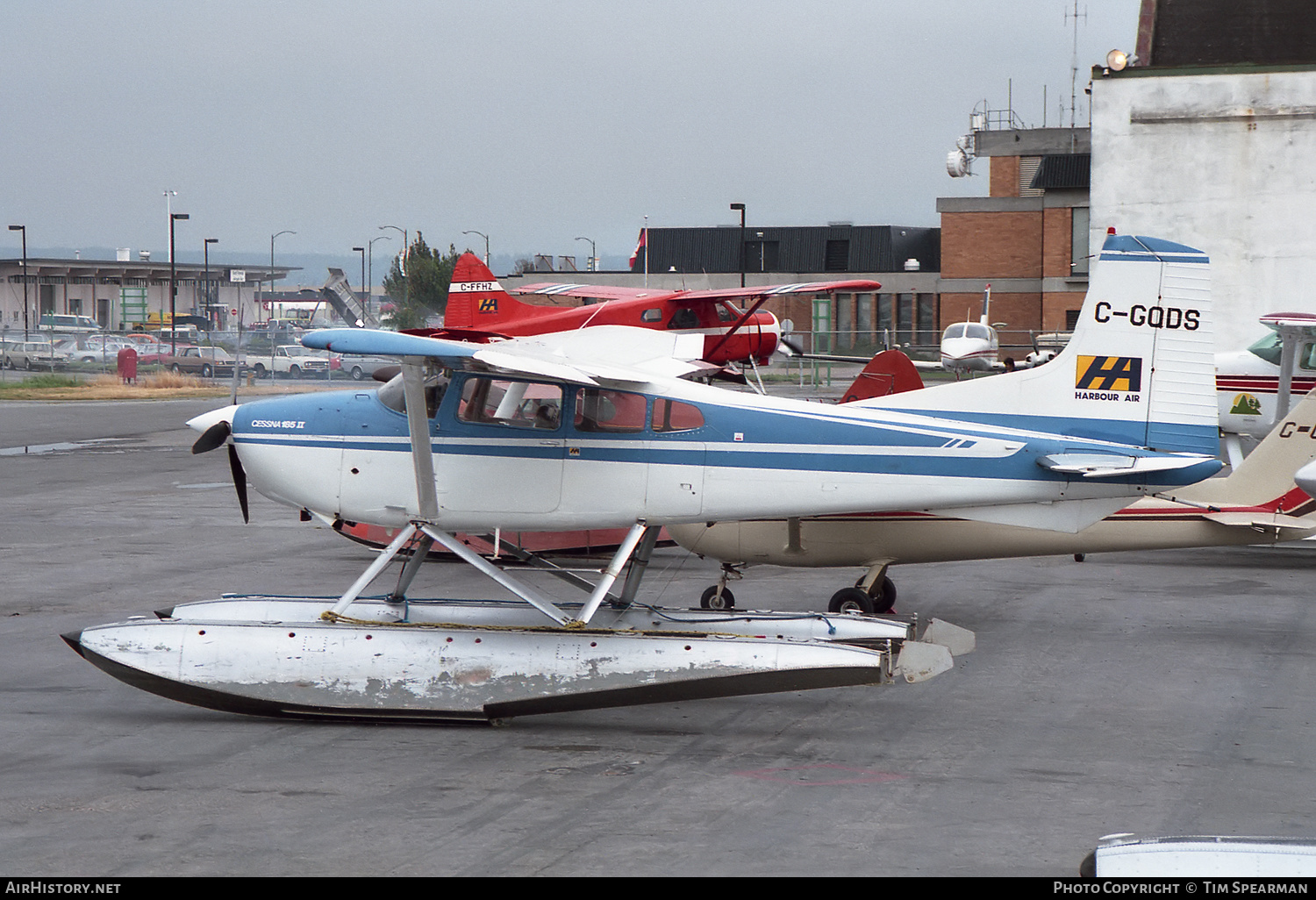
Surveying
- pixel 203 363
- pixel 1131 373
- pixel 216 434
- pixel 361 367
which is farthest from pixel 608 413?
pixel 203 363

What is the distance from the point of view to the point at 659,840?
20.7 ft

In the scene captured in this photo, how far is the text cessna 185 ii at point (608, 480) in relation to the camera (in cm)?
840

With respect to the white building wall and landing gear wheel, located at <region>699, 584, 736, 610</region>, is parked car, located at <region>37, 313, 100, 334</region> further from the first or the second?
landing gear wheel, located at <region>699, 584, 736, 610</region>

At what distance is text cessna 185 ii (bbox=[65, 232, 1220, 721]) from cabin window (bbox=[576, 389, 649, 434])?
0.04 ft

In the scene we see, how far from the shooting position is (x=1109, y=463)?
9.17 metres

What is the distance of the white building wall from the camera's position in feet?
106

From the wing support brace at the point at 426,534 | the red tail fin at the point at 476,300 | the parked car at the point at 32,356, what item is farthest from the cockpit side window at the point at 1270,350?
the parked car at the point at 32,356

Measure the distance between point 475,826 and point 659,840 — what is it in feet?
3.02

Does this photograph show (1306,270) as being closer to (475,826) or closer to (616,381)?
(616,381)

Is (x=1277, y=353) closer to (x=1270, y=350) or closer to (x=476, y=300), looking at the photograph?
(x=1270, y=350)

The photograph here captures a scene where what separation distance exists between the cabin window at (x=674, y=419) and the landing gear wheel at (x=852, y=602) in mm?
2665

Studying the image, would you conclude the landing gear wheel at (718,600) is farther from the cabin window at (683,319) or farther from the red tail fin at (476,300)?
the red tail fin at (476,300)

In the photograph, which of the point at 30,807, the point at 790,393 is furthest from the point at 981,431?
the point at 790,393

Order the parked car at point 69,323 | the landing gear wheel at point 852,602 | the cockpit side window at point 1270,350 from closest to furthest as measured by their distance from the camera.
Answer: the landing gear wheel at point 852,602, the cockpit side window at point 1270,350, the parked car at point 69,323
